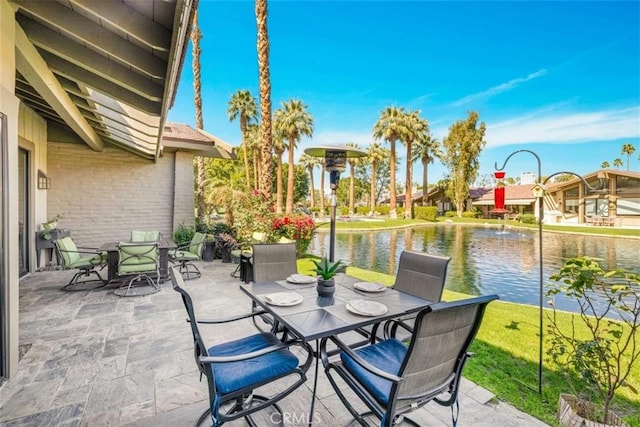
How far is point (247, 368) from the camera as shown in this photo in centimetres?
180

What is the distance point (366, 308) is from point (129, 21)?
10.3 ft

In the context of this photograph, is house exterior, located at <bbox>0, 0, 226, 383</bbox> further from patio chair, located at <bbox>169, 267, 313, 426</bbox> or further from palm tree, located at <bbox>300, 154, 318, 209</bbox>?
palm tree, located at <bbox>300, 154, 318, 209</bbox>

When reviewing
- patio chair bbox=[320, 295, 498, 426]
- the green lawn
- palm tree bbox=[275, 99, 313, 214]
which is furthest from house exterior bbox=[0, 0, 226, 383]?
palm tree bbox=[275, 99, 313, 214]

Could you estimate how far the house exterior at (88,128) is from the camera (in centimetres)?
240

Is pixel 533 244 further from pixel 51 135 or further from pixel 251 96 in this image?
pixel 251 96

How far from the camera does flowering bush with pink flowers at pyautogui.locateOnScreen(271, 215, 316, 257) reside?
7.04 metres

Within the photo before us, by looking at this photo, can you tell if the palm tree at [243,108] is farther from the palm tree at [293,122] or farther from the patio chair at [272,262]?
the patio chair at [272,262]

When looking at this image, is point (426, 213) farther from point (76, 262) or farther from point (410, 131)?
point (76, 262)

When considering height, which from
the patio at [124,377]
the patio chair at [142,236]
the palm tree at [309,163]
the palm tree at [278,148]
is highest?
the palm tree at [309,163]

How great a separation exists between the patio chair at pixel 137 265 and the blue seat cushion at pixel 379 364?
402 cm

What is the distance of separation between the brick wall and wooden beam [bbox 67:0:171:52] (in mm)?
5638

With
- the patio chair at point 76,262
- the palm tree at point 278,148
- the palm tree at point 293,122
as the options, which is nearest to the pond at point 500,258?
the patio chair at point 76,262

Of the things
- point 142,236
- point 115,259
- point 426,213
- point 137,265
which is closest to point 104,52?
point 137,265

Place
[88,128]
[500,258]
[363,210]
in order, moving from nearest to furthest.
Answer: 1. [88,128]
2. [500,258]
3. [363,210]
